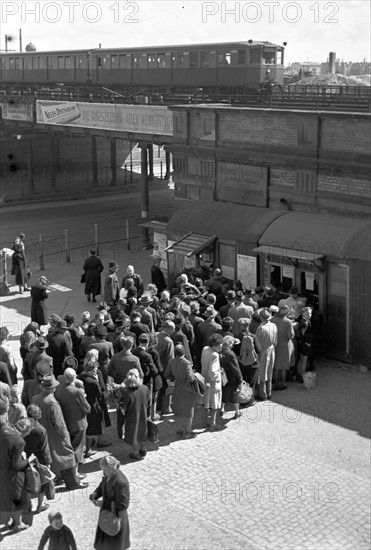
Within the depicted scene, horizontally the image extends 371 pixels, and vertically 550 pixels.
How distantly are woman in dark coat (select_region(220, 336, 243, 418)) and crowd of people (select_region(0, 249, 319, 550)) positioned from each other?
2 centimetres

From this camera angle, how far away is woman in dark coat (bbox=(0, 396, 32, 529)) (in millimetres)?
8852

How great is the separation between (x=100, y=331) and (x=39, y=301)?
4.67m

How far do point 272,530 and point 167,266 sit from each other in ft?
36.1

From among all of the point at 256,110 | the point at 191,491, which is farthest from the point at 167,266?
the point at 191,491

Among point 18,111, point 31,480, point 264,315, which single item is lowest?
point 31,480

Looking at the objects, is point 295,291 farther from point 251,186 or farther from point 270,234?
point 251,186

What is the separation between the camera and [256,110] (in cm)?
1736

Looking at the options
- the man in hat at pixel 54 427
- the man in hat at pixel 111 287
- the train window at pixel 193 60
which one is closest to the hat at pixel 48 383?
the man in hat at pixel 54 427

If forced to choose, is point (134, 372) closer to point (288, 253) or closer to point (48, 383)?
point (48, 383)

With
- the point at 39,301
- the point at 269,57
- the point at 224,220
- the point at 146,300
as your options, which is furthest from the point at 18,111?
the point at 146,300

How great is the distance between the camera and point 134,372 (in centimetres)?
1043

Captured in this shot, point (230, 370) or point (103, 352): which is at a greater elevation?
point (103, 352)

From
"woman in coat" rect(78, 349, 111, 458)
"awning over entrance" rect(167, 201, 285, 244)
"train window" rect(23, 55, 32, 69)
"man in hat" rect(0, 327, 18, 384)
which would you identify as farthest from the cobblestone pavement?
"train window" rect(23, 55, 32, 69)

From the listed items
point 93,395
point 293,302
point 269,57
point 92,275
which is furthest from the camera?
point 269,57
